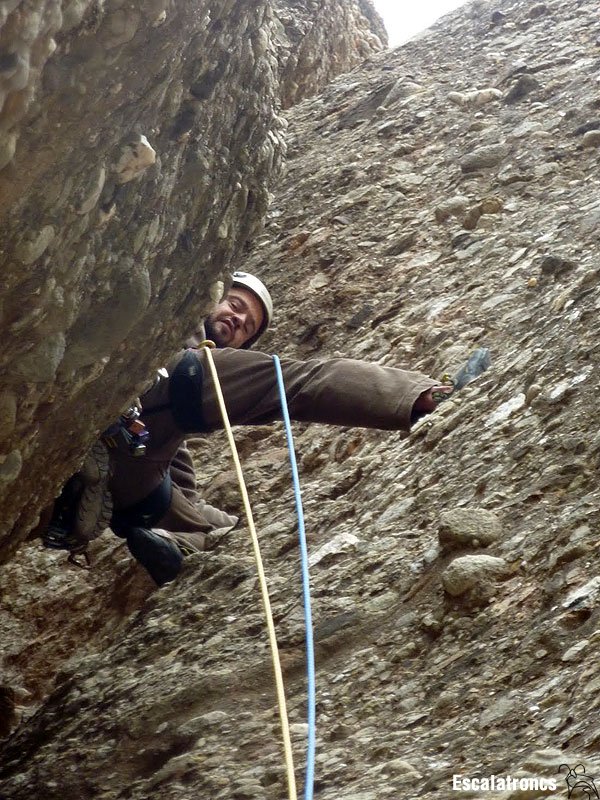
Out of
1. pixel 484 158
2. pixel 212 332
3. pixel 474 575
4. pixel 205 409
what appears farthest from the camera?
pixel 484 158

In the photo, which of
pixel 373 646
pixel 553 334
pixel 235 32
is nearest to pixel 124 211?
pixel 235 32

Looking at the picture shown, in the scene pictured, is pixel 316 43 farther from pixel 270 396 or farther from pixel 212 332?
pixel 270 396

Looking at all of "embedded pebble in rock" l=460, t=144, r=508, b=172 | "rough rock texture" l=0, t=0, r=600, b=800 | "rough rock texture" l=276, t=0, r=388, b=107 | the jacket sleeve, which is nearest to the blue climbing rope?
the jacket sleeve

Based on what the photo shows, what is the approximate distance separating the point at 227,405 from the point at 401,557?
3.29 feet

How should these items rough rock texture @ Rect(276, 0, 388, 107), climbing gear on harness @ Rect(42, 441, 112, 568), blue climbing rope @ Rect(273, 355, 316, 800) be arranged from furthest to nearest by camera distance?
rough rock texture @ Rect(276, 0, 388, 107) < climbing gear on harness @ Rect(42, 441, 112, 568) < blue climbing rope @ Rect(273, 355, 316, 800)

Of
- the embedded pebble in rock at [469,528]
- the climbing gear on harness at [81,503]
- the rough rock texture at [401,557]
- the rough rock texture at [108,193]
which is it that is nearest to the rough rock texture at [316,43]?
the rough rock texture at [401,557]

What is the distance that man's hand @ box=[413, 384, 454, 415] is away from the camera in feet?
14.0

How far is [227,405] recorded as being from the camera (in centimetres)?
430

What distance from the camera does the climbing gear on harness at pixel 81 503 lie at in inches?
157

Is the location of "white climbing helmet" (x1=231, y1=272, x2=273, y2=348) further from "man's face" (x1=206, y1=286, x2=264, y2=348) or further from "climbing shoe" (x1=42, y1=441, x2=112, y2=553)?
"climbing shoe" (x1=42, y1=441, x2=112, y2=553)

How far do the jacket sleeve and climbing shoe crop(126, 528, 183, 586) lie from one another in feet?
1.83

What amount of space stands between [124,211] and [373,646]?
143cm

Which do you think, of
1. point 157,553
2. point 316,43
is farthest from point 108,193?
point 316,43

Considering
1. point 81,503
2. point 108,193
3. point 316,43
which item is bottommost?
point 81,503
